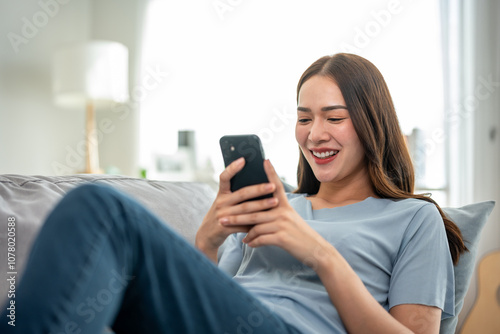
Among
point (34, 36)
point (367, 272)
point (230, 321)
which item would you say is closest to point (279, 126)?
point (34, 36)

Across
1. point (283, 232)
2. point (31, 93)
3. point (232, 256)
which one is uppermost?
point (31, 93)

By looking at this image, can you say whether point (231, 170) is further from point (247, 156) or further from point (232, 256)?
point (232, 256)

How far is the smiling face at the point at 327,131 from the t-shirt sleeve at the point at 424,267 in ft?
0.67

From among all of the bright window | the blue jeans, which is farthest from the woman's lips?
the bright window

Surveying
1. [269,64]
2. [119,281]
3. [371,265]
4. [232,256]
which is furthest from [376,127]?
[269,64]

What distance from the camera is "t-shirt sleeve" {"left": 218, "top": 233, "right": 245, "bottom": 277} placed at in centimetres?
120

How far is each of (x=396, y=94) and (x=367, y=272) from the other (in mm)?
2081

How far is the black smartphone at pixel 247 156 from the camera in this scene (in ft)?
3.09

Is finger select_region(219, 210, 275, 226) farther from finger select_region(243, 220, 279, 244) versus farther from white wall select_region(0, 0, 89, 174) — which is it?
white wall select_region(0, 0, 89, 174)

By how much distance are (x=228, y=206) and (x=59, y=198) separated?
0.40 meters

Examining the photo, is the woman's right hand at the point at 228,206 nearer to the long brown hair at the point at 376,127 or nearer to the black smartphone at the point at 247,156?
the black smartphone at the point at 247,156

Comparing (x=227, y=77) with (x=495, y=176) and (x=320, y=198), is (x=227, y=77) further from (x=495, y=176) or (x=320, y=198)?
(x=320, y=198)

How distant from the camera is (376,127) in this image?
1.15m

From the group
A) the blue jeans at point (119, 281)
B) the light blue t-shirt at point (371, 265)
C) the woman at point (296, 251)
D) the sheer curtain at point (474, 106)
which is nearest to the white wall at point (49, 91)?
the sheer curtain at point (474, 106)
